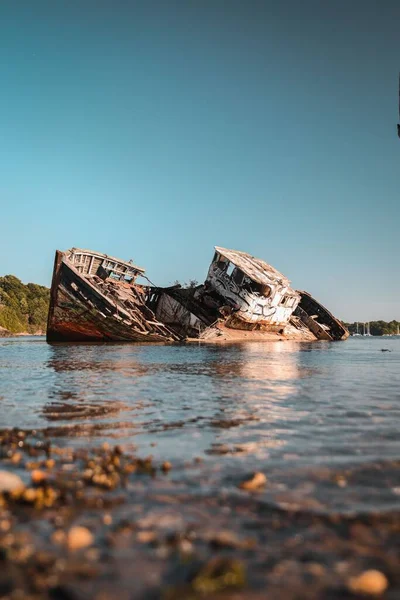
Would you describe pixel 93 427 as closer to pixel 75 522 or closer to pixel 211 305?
pixel 75 522

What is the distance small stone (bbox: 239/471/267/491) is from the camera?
12.2ft

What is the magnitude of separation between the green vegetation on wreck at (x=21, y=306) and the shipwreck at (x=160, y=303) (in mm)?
62822

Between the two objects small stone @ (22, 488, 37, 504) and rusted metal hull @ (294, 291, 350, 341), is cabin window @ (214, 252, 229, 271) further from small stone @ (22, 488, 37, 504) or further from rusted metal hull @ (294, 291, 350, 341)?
small stone @ (22, 488, 37, 504)

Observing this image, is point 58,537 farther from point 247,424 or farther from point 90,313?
point 90,313

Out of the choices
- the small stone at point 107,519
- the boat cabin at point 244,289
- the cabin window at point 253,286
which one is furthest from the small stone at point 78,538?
the cabin window at point 253,286

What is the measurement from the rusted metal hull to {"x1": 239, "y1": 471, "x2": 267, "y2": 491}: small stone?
5113cm

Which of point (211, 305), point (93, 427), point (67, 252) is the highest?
point (67, 252)

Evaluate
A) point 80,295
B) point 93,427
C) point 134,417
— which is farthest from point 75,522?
point 80,295

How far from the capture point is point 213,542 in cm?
279

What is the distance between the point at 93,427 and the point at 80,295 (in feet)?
74.5

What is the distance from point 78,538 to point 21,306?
107 m

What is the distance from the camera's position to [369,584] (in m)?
2.33

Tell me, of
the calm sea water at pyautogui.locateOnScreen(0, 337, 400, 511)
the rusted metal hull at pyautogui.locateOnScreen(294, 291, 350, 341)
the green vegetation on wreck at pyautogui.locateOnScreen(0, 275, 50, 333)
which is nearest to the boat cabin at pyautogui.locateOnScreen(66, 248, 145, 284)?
the calm sea water at pyautogui.locateOnScreen(0, 337, 400, 511)

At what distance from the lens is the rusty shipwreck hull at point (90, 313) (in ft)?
91.8
